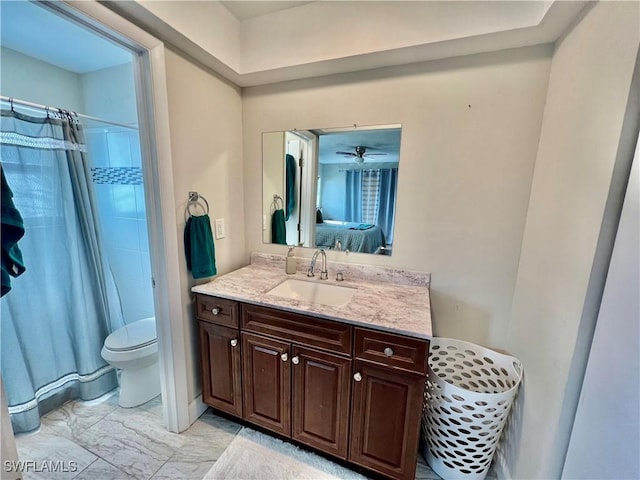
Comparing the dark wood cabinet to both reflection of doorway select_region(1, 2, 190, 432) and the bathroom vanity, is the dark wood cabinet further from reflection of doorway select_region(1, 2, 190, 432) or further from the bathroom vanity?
reflection of doorway select_region(1, 2, 190, 432)

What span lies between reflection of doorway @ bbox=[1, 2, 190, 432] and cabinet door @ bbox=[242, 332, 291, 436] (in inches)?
16.9

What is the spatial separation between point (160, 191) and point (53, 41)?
129 centimetres

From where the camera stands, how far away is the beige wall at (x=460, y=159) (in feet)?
4.48

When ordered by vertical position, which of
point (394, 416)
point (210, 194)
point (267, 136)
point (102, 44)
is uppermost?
point (102, 44)

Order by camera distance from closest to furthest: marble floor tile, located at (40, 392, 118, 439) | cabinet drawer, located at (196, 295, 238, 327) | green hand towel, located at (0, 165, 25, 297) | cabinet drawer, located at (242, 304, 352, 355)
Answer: green hand towel, located at (0, 165, 25, 297), cabinet drawer, located at (242, 304, 352, 355), cabinet drawer, located at (196, 295, 238, 327), marble floor tile, located at (40, 392, 118, 439)

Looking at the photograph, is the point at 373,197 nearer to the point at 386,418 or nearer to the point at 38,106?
the point at 386,418

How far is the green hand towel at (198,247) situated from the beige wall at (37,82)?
125 cm

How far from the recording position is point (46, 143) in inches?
63.3

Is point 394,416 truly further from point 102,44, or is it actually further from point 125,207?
point 102,44

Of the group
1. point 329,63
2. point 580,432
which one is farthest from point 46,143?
point 580,432

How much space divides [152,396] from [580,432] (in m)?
2.37

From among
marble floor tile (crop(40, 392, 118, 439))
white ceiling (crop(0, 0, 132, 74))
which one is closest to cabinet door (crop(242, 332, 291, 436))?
marble floor tile (crop(40, 392, 118, 439))

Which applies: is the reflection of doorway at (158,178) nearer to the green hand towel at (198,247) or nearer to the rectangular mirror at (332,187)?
the green hand towel at (198,247)

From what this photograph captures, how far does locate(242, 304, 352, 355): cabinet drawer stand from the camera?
1261mm
